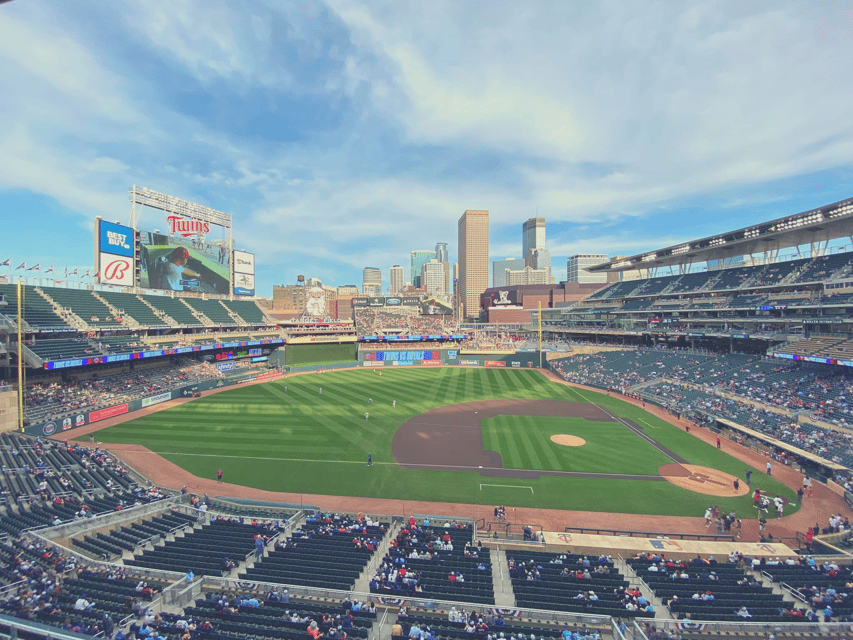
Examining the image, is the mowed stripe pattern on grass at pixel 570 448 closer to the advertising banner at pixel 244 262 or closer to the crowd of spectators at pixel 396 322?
the crowd of spectators at pixel 396 322

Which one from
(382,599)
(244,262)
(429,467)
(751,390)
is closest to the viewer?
(382,599)

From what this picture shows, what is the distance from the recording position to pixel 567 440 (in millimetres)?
29312

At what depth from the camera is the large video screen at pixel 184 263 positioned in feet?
166

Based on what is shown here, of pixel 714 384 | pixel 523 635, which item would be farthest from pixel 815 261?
pixel 523 635

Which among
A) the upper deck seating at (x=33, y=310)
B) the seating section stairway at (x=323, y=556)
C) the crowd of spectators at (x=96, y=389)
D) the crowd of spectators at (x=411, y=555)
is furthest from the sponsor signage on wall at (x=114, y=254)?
the crowd of spectators at (x=411, y=555)

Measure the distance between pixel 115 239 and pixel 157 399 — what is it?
20.3 meters

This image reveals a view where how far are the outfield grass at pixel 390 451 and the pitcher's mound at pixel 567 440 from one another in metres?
0.52

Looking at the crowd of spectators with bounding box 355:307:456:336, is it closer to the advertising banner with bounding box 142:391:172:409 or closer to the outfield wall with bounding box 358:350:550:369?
the outfield wall with bounding box 358:350:550:369

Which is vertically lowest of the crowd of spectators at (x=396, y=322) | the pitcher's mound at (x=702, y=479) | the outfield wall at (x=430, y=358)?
the pitcher's mound at (x=702, y=479)

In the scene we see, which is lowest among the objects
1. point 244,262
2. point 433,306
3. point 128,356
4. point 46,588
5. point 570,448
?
point 570,448

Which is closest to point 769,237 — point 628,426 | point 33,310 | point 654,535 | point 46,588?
point 628,426

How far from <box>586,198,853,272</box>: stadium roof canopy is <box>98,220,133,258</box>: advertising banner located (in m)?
70.8

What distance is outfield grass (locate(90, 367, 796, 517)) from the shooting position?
832 inches

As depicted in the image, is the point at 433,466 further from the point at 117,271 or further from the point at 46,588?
the point at 117,271
